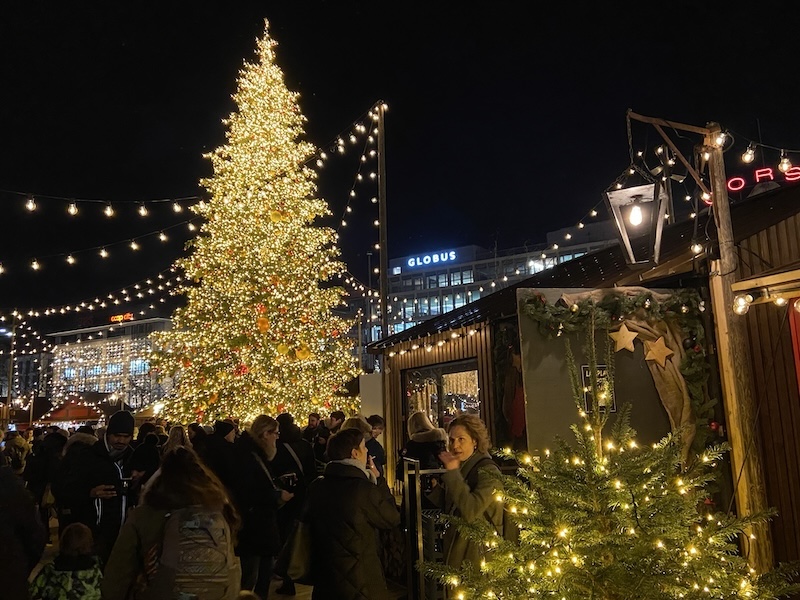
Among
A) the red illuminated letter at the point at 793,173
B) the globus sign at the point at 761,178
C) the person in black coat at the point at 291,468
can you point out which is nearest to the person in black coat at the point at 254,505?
the person in black coat at the point at 291,468

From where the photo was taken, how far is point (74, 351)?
9506 centimetres

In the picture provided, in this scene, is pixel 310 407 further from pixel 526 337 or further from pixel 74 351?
pixel 74 351

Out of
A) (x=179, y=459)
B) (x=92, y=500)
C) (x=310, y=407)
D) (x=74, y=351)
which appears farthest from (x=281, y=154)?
(x=74, y=351)

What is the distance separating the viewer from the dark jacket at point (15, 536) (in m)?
3.25

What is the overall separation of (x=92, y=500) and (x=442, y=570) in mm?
3730

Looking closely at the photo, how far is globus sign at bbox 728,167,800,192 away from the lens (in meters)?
7.42

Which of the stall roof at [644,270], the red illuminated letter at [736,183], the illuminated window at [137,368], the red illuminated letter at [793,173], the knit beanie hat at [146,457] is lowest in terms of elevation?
the knit beanie hat at [146,457]

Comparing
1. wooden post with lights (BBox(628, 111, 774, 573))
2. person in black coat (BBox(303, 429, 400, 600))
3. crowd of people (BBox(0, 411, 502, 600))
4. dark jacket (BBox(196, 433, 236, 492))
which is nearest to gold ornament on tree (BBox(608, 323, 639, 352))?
wooden post with lights (BBox(628, 111, 774, 573))

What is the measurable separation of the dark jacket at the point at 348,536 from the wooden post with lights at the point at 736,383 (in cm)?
288

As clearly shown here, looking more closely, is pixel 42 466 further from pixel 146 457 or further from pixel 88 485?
pixel 88 485

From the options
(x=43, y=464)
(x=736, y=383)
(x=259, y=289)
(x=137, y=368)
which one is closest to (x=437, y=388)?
(x=259, y=289)

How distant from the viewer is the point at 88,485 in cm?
549

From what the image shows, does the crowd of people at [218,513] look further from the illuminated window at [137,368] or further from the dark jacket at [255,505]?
the illuminated window at [137,368]

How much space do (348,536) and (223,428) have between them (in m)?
2.67
